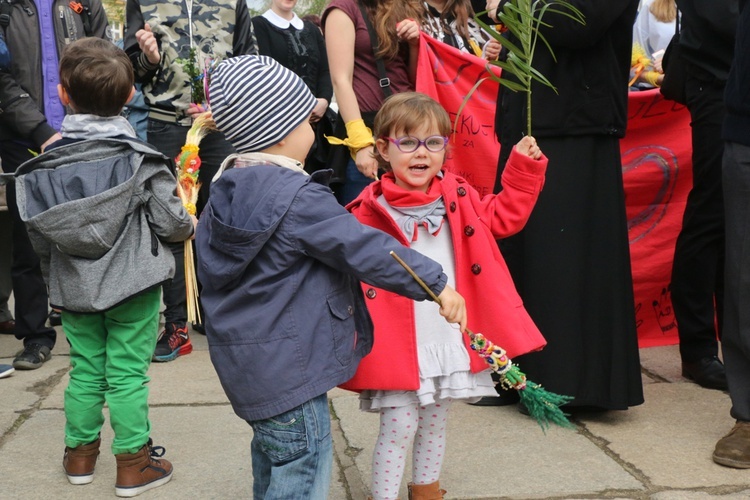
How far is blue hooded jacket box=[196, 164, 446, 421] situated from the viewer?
239cm

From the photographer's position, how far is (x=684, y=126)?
530 cm

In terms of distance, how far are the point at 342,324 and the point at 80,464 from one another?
1439 millimetres

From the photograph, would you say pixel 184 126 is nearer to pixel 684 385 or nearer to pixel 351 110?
pixel 351 110

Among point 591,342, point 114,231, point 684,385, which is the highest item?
point 114,231

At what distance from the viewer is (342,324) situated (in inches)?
99.8

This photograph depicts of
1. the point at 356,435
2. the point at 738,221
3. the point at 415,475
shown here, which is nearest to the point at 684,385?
the point at 738,221

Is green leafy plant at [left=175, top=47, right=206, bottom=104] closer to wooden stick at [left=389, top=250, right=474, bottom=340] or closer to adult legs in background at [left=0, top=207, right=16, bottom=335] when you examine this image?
adult legs in background at [left=0, top=207, right=16, bottom=335]

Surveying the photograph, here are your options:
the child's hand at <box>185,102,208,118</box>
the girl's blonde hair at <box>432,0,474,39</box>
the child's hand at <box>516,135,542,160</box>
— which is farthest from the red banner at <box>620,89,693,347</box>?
the child's hand at <box>516,135,542,160</box>

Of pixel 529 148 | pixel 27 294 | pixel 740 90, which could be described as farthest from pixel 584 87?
pixel 27 294

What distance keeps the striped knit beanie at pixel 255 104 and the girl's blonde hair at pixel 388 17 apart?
70.3 inches

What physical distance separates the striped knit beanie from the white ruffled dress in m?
0.59

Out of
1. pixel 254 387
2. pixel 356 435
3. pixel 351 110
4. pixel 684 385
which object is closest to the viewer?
pixel 254 387

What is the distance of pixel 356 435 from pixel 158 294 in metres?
0.97

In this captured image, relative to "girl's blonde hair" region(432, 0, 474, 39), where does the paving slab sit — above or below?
below
